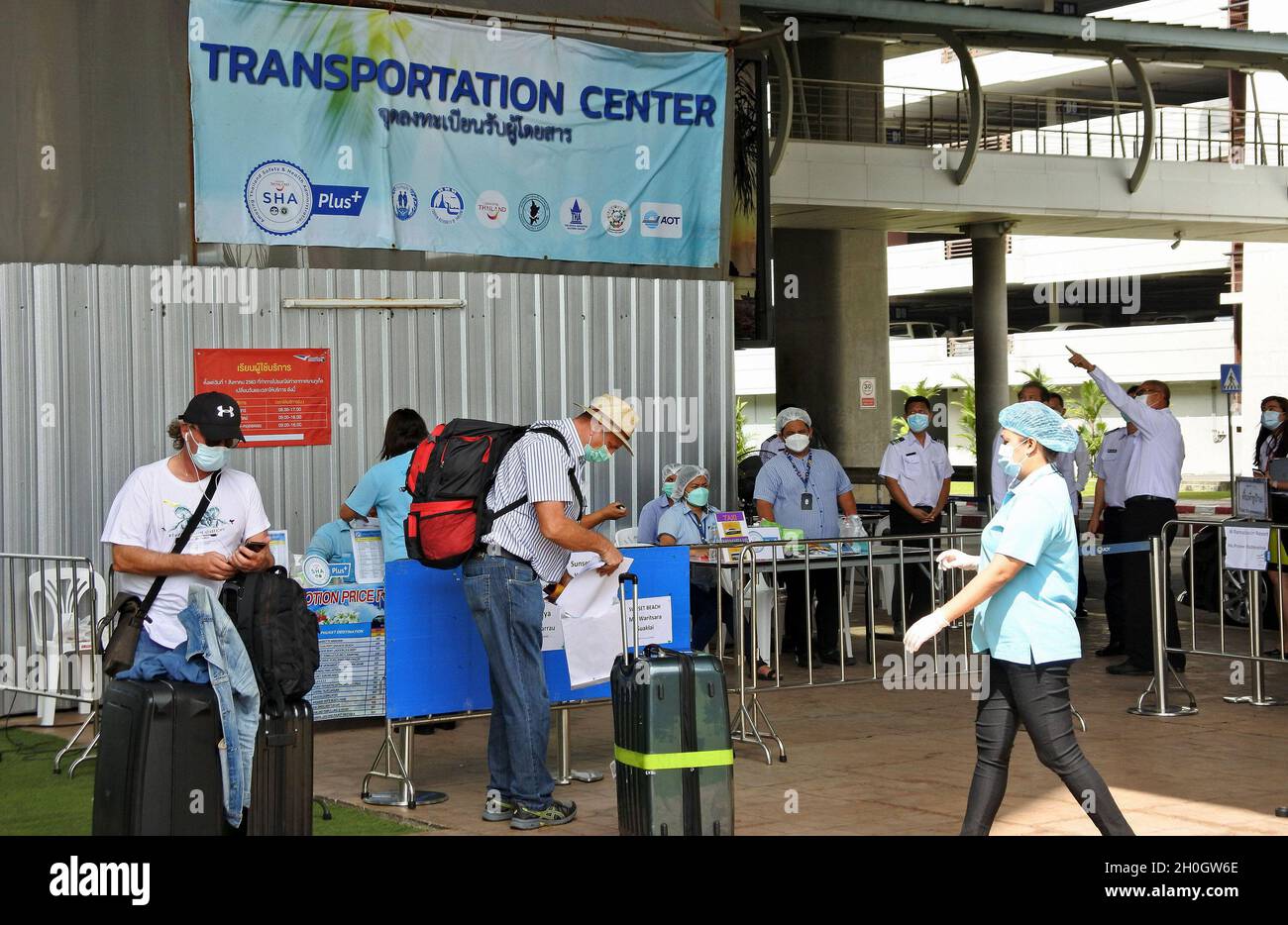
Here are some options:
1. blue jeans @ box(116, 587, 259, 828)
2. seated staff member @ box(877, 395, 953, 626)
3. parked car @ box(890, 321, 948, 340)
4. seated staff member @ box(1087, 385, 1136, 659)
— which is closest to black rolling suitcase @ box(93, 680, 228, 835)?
blue jeans @ box(116, 587, 259, 828)

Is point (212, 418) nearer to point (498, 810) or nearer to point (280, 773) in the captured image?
point (280, 773)

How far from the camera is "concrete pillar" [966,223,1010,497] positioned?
33.5 m

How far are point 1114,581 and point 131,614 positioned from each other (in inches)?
355

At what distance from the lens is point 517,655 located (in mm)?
7805

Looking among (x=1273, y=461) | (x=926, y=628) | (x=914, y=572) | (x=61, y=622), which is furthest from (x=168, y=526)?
(x=1273, y=461)

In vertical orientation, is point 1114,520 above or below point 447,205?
below

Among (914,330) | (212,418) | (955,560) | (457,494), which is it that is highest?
(914,330)

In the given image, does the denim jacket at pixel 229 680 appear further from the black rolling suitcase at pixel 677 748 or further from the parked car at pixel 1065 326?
the parked car at pixel 1065 326

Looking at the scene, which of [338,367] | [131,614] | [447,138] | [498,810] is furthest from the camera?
[447,138]

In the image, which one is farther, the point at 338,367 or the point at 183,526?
the point at 338,367

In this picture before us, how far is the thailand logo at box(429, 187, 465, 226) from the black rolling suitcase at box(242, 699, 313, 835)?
20.1 ft

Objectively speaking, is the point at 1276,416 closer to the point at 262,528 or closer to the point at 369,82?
the point at 369,82
